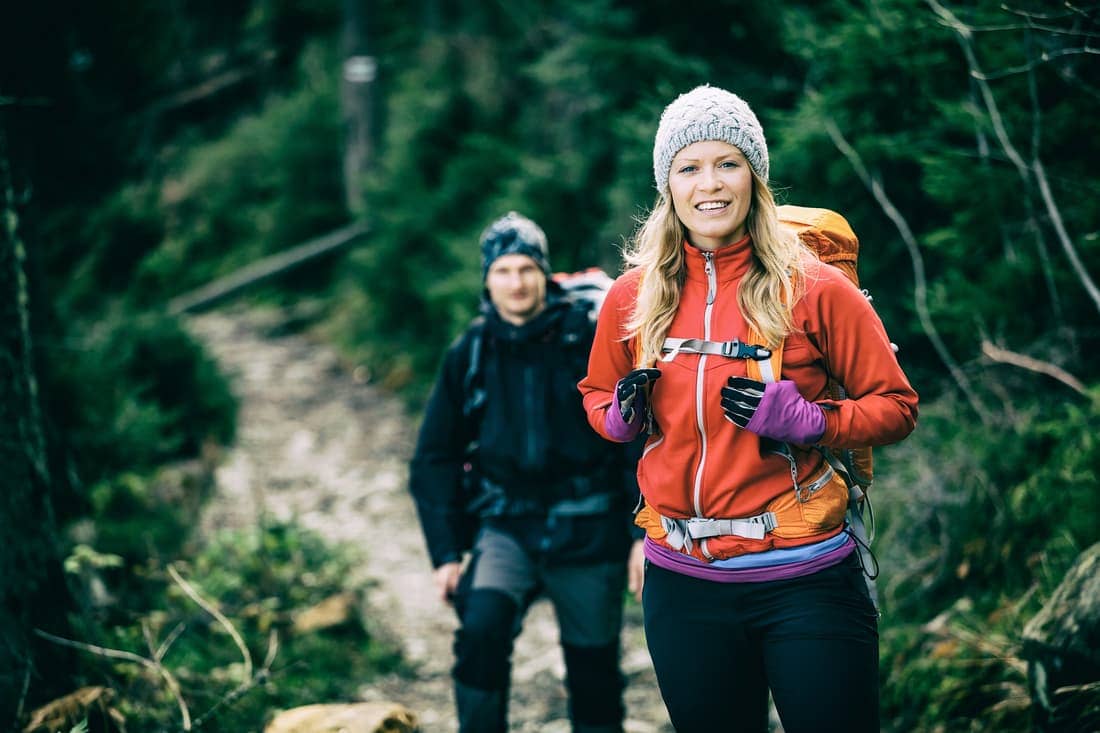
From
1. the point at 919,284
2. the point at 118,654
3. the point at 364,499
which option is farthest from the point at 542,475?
the point at 364,499

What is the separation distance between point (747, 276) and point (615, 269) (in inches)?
210

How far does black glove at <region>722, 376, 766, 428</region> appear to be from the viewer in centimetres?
235

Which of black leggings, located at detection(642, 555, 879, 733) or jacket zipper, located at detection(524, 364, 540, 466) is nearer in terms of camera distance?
black leggings, located at detection(642, 555, 879, 733)

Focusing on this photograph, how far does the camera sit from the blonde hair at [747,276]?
246 centimetres

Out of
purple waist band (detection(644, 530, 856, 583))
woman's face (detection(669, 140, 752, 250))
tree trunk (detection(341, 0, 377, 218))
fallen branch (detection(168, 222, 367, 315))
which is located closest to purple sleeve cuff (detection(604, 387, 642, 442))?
purple waist band (detection(644, 530, 856, 583))

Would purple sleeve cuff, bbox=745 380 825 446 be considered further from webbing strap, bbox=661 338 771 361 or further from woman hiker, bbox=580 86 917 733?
webbing strap, bbox=661 338 771 361

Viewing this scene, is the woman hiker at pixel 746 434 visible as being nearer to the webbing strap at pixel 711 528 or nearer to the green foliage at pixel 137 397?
the webbing strap at pixel 711 528

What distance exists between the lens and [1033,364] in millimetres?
4559

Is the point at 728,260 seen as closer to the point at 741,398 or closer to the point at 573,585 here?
the point at 741,398

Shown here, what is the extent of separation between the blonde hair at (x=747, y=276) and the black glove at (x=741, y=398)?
16 cm

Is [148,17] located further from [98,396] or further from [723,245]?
[723,245]

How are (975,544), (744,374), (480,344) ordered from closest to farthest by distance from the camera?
(744,374) → (480,344) → (975,544)

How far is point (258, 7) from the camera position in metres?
19.7

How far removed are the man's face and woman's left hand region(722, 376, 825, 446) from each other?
156cm
